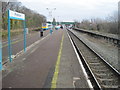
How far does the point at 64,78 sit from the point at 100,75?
209 cm

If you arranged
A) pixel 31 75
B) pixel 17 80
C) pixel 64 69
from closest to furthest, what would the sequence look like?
1. pixel 17 80
2. pixel 31 75
3. pixel 64 69

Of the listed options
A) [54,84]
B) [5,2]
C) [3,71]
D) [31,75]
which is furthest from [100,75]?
[5,2]

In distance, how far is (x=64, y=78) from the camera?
6.15 meters

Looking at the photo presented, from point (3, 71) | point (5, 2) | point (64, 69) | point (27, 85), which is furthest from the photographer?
point (5, 2)

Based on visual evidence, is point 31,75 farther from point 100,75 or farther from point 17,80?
point 100,75

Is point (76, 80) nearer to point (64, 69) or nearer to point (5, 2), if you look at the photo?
point (64, 69)

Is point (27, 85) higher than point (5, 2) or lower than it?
lower

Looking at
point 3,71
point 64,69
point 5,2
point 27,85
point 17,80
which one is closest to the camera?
point 27,85

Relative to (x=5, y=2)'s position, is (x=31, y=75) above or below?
below

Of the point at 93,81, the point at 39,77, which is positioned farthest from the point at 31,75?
the point at 93,81

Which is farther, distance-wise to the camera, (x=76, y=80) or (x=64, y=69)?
(x=64, y=69)

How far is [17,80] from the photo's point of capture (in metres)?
5.82

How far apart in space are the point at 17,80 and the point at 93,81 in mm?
3036

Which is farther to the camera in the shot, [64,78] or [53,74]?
[53,74]
